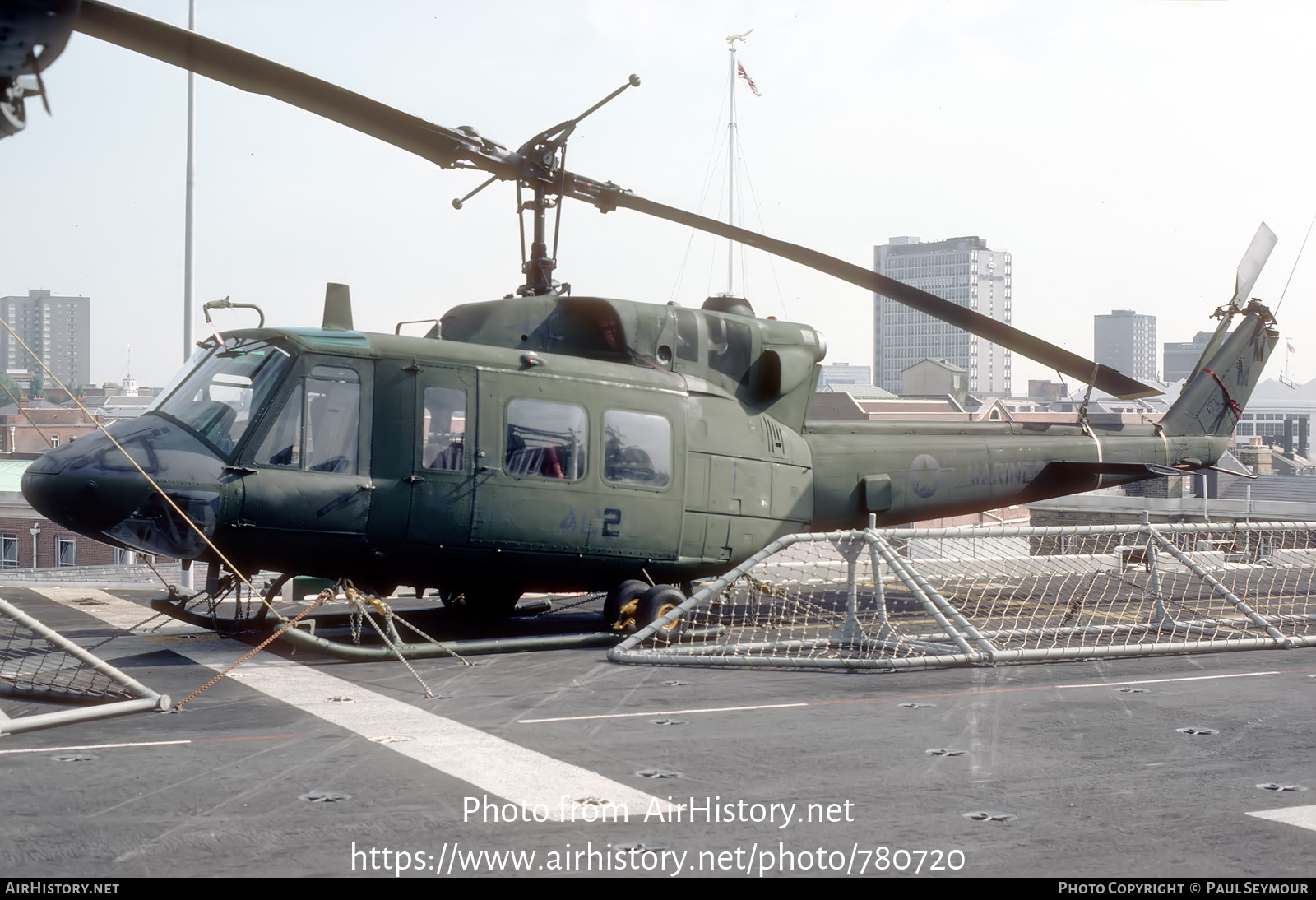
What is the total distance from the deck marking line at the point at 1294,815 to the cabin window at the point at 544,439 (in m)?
7.19

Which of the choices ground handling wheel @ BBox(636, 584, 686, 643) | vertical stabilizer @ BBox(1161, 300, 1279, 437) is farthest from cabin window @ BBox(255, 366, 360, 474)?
vertical stabilizer @ BBox(1161, 300, 1279, 437)

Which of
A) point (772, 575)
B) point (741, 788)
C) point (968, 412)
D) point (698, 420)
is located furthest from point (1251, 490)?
point (741, 788)

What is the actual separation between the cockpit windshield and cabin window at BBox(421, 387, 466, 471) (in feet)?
4.51

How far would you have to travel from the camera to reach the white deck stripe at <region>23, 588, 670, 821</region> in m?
6.33

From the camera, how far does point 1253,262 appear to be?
1773cm

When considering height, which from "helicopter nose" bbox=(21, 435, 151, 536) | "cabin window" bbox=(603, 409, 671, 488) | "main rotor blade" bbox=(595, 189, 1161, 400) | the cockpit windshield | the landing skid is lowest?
the landing skid

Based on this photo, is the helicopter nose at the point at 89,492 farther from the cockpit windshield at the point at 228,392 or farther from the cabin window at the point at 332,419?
the cabin window at the point at 332,419

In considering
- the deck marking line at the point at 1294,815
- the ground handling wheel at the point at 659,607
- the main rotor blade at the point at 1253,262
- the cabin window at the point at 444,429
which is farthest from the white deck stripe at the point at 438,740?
the main rotor blade at the point at 1253,262

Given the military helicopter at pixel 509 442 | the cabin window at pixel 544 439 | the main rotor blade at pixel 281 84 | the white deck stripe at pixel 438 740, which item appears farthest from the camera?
the cabin window at pixel 544 439

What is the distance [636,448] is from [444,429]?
80.2 inches

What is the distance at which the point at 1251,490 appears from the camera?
70875 millimetres

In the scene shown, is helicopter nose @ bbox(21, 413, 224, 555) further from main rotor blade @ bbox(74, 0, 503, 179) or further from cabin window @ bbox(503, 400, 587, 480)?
main rotor blade @ bbox(74, 0, 503, 179)

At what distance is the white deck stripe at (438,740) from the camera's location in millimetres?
6332

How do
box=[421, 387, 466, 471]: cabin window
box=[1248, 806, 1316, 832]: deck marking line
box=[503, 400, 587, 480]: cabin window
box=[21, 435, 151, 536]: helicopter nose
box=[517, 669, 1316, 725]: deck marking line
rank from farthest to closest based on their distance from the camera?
box=[503, 400, 587, 480]: cabin window, box=[421, 387, 466, 471]: cabin window, box=[21, 435, 151, 536]: helicopter nose, box=[517, 669, 1316, 725]: deck marking line, box=[1248, 806, 1316, 832]: deck marking line
